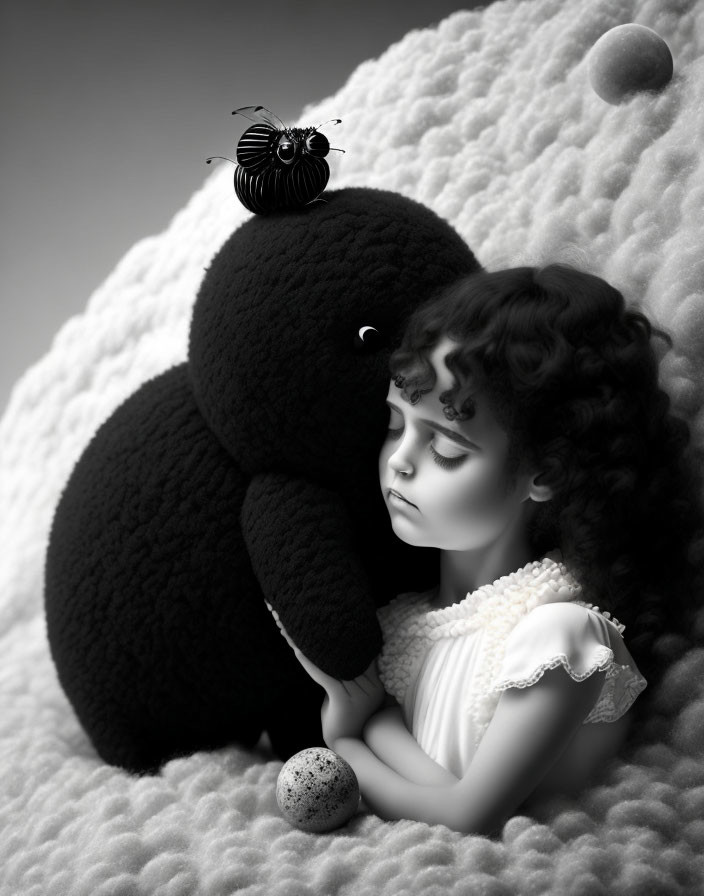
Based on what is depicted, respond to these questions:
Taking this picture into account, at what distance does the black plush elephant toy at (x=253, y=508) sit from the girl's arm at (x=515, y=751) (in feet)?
0.34

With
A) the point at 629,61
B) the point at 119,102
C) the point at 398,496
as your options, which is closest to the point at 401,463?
the point at 398,496

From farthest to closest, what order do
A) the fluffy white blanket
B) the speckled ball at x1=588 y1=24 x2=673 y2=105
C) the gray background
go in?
the gray background
the speckled ball at x1=588 y1=24 x2=673 y2=105
the fluffy white blanket

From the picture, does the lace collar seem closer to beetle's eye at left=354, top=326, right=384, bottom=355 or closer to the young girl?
the young girl

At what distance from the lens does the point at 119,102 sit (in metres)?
1.45

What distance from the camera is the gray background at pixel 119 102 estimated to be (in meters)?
1.36

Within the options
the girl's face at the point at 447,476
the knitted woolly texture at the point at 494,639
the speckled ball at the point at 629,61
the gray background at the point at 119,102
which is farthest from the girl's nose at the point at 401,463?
the gray background at the point at 119,102

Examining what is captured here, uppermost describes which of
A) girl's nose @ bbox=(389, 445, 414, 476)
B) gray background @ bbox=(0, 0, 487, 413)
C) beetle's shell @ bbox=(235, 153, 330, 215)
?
gray background @ bbox=(0, 0, 487, 413)

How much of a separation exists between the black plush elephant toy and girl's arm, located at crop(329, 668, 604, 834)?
104 millimetres

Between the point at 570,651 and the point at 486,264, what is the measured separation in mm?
380

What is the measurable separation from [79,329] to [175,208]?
1.44ft

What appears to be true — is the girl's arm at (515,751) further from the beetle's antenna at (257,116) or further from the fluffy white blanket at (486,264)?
the beetle's antenna at (257,116)

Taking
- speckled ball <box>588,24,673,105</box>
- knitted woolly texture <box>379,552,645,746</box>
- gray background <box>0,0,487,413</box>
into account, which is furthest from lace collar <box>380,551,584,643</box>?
gray background <box>0,0,487,413</box>

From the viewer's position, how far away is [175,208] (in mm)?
1518

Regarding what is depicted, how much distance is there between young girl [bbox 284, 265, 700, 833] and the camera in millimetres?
645
